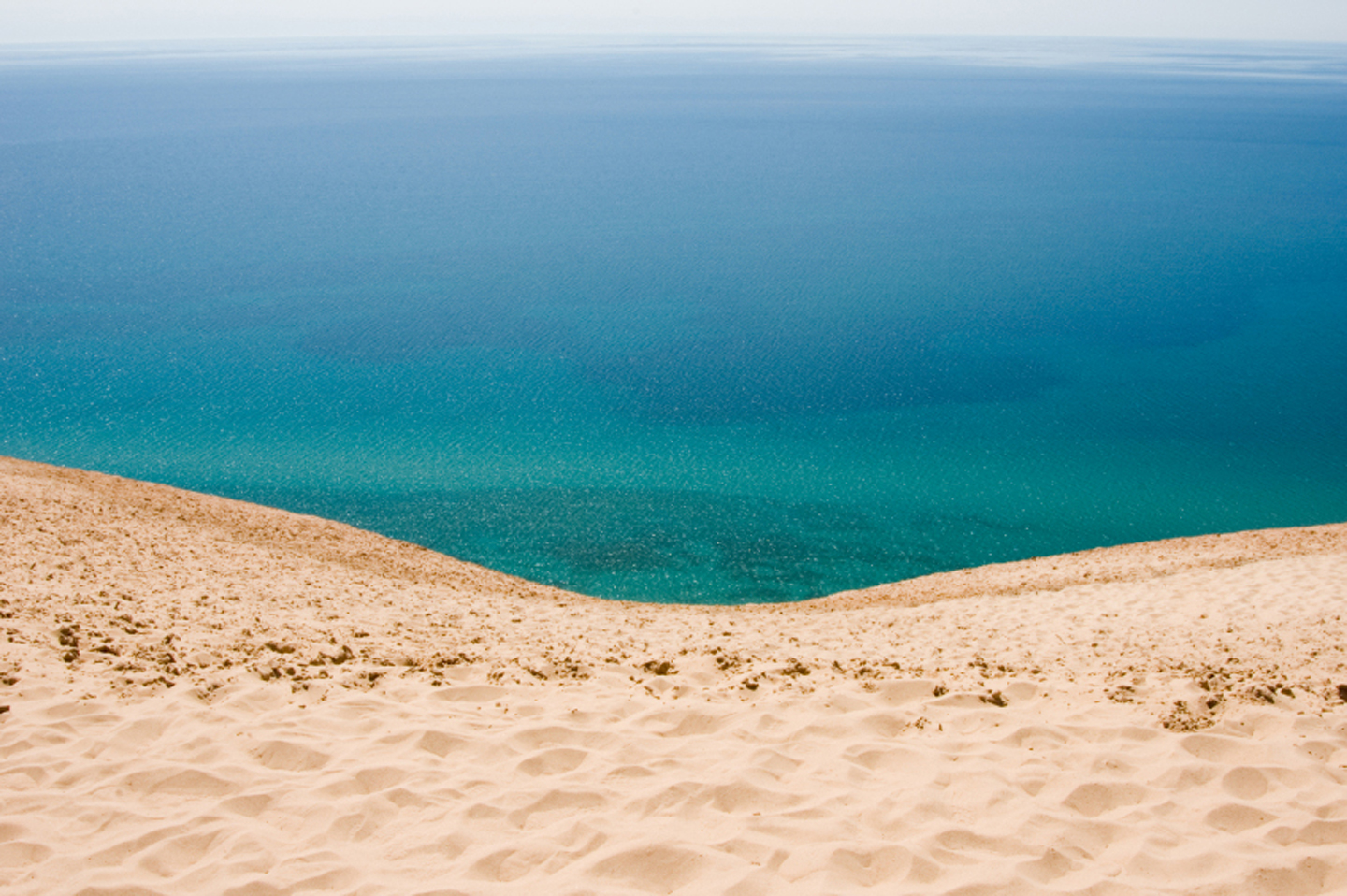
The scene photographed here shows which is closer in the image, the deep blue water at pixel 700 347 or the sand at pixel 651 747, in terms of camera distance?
the sand at pixel 651 747

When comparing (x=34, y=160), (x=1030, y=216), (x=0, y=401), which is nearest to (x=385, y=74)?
(x=34, y=160)

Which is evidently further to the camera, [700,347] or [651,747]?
[700,347]

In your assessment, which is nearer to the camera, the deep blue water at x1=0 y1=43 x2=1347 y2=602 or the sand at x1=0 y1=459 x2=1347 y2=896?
the sand at x1=0 y1=459 x2=1347 y2=896

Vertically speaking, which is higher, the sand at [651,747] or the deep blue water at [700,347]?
the deep blue water at [700,347]

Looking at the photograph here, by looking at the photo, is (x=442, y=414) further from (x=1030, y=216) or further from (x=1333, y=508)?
(x=1030, y=216)

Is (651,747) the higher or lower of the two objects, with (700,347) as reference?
lower
